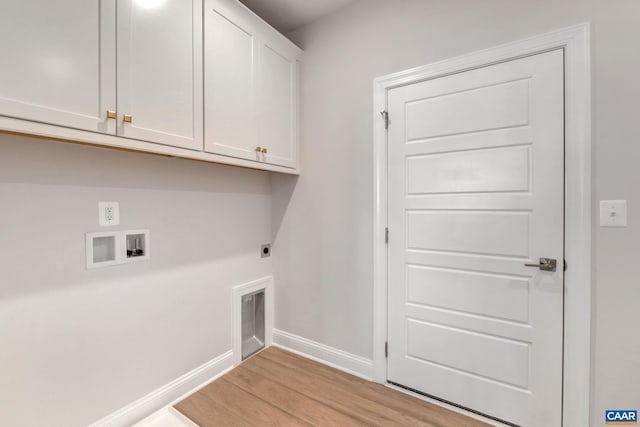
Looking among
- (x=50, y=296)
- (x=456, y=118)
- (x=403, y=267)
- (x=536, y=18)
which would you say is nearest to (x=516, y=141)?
(x=456, y=118)

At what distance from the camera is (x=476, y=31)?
5.26 ft

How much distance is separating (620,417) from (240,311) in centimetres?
231

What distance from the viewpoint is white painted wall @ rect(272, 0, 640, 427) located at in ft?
4.22

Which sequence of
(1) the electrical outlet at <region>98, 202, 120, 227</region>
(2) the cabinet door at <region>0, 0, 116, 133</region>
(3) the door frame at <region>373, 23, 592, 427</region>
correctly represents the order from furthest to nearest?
(1) the electrical outlet at <region>98, 202, 120, 227</region> → (3) the door frame at <region>373, 23, 592, 427</region> → (2) the cabinet door at <region>0, 0, 116, 133</region>

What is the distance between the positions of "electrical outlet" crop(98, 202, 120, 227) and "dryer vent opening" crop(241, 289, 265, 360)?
46.4 inches

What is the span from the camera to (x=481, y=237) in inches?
63.4

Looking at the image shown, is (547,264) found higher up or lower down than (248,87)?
lower down

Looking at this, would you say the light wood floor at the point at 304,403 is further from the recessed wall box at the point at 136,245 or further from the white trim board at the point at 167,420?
the recessed wall box at the point at 136,245

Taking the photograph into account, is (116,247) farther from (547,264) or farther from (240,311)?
(547,264)

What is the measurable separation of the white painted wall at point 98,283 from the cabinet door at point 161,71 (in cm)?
35

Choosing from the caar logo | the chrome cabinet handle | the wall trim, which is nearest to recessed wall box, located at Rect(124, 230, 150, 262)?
the wall trim

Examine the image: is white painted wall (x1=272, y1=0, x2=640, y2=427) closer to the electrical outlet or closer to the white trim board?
the white trim board

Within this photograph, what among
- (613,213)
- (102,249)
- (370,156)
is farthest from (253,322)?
(613,213)

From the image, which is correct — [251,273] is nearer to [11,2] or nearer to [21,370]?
[21,370]
